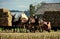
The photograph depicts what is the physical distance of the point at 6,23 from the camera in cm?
3541

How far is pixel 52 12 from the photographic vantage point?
50812mm

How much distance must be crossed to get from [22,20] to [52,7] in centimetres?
2748

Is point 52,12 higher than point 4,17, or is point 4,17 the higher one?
point 4,17

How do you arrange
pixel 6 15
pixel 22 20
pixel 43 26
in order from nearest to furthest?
pixel 43 26 < pixel 22 20 < pixel 6 15

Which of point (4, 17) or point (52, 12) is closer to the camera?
point (4, 17)

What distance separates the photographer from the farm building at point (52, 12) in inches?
1915

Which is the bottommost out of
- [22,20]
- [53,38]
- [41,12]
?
[41,12]

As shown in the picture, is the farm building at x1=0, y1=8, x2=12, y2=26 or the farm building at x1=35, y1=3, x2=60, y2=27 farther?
the farm building at x1=35, y1=3, x2=60, y2=27

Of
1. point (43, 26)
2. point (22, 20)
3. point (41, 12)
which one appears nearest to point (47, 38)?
point (43, 26)

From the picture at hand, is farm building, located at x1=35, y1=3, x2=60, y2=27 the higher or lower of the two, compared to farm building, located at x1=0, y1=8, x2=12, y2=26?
lower

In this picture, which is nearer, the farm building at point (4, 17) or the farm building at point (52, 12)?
the farm building at point (4, 17)

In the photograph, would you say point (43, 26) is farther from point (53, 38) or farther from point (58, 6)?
point (58, 6)

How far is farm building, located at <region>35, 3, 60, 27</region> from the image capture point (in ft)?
160

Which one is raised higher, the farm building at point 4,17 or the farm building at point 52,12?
the farm building at point 4,17
